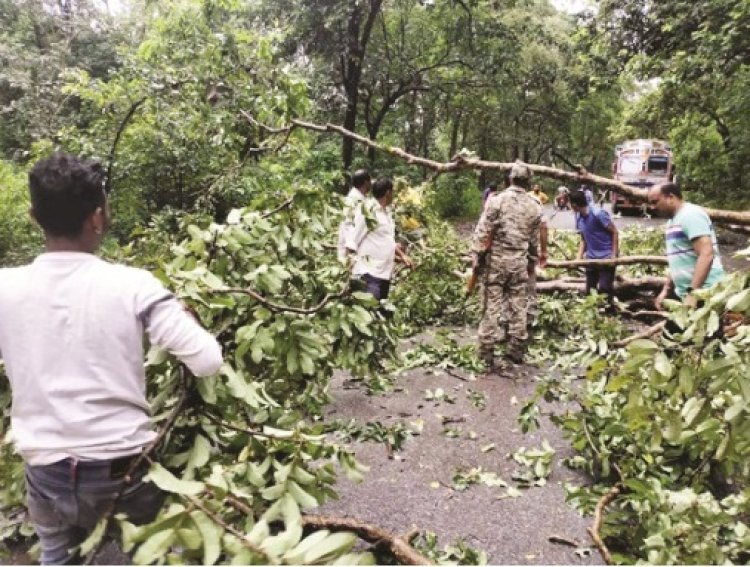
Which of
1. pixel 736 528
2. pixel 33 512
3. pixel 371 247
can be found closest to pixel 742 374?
pixel 736 528

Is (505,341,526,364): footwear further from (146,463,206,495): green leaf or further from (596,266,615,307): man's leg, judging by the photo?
(146,463,206,495): green leaf

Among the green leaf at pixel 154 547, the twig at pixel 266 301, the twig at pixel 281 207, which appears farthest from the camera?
the twig at pixel 281 207

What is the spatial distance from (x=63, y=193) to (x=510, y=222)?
15.4ft

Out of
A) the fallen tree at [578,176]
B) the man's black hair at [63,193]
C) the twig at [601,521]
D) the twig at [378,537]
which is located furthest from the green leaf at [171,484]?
the fallen tree at [578,176]

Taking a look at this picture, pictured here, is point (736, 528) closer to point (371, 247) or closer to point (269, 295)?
point (269, 295)

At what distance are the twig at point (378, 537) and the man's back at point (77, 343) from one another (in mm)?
1335

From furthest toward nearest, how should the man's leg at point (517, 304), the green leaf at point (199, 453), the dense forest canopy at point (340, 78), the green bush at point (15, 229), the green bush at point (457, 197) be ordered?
the green bush at point (457, 197), the green bush at point (15, 229), the dense forest canopy at point (340, 78), the man's leg at point (517, 304), the green leaf at point (199, 453)

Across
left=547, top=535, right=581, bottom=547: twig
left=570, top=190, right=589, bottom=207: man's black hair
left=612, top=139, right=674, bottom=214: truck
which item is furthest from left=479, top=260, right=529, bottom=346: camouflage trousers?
left=612, top=139, right=674, bottom=214: truck

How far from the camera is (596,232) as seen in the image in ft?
24.0

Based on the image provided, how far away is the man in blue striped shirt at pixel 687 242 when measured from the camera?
4039 mm

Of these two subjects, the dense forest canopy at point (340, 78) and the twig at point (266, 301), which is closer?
the twig at point (266, 301)

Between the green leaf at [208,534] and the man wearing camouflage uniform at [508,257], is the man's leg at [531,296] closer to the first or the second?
the man wearing camouflage uniform at [508,257]

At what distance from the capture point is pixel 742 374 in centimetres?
213

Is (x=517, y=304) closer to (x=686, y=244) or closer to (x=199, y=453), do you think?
(x=686, y=244)
